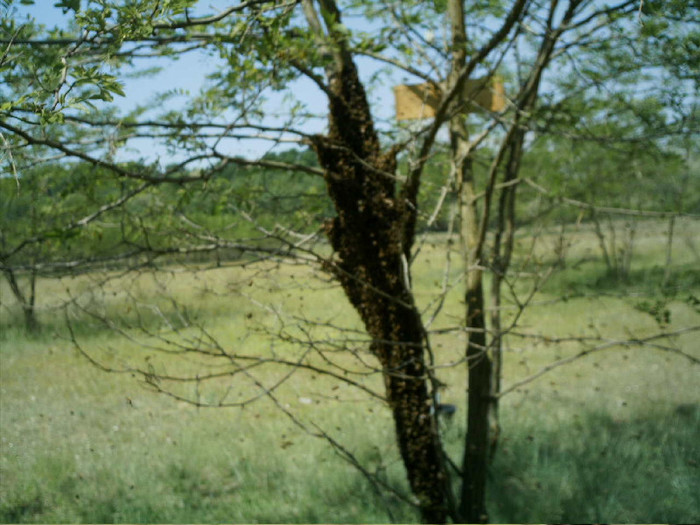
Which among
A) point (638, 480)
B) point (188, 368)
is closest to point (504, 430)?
point (638, 480)

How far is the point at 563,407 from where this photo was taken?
303cm

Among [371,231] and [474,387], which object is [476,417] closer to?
[474,387]

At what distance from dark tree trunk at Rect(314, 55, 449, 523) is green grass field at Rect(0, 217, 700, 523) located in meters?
0.15

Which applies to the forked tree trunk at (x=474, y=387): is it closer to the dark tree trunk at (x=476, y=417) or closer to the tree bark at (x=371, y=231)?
the dark tree trunk at (x=476, y=417)

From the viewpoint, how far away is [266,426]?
7.22ft

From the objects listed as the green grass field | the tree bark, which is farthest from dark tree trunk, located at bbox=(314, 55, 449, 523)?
the green grass field

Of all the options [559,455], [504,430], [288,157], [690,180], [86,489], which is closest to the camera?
[86,489]

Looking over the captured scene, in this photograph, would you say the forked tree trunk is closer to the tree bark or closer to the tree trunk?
the tree trunk

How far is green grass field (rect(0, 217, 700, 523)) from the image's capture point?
1733 millimetres

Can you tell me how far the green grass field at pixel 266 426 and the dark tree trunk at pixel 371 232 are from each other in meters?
0.15

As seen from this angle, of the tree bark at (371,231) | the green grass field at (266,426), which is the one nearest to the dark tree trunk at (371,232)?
the tree bark at (371,231)

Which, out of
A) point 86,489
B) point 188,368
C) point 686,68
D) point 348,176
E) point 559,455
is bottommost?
point 559,455

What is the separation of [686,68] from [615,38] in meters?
0.34

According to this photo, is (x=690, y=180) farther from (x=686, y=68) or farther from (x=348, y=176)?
(x=348, y=176)
